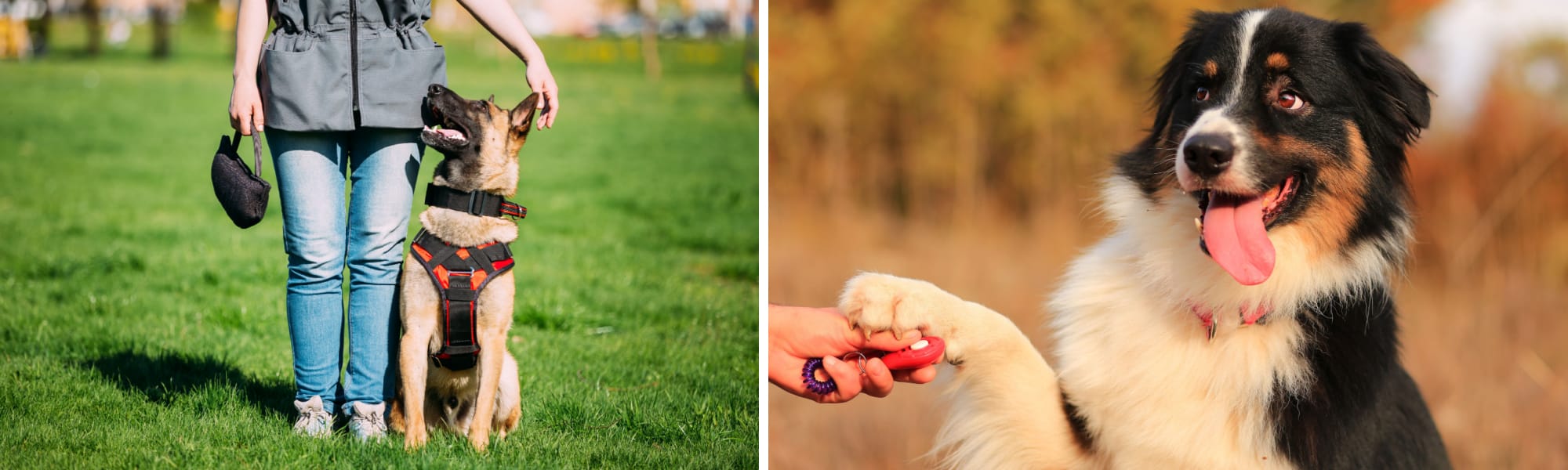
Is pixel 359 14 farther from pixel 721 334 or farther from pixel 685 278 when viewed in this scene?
pixel 685 278

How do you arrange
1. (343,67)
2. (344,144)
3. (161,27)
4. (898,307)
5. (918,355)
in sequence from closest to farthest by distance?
1. (898,307)
2. (918,355)
3. (343,67)
4. (344,144)
5. (161,27)

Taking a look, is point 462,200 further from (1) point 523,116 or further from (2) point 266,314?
(2) point 266,314

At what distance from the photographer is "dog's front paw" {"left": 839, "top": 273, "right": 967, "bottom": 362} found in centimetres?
312

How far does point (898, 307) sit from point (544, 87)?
1437 millimetres

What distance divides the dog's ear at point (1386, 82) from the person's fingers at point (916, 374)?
1468mm

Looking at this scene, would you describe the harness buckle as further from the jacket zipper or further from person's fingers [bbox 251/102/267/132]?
person's fingers [bbox 251/102/267/132]

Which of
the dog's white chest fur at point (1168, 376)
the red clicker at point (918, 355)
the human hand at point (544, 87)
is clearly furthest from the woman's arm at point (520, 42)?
the dog's white chest fur at point (1168, 376)

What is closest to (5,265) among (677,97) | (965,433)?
(965,433)

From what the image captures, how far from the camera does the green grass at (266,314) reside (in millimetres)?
3910

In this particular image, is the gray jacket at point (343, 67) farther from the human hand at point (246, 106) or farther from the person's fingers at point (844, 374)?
the person's fingers at point (844, 374)

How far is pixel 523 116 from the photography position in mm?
3828

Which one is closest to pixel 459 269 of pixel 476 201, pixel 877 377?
pixel 476 201

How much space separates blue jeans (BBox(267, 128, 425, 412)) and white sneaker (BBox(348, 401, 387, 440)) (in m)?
0.03

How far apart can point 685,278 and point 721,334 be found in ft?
5.13
